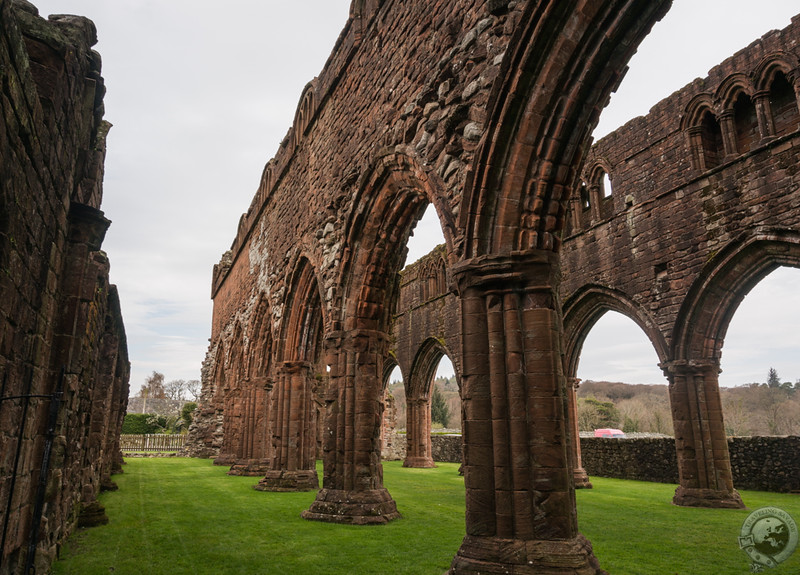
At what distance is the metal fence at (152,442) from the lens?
2536cm

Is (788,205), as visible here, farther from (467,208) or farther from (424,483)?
(424,483)

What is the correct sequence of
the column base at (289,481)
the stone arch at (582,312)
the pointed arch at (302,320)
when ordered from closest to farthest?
the column base at (289,481)
the pointed arch at (302,320)
the stone arch at (582,312)

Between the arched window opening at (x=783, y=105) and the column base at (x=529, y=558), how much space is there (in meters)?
9.13

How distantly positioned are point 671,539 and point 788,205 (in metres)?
6.01

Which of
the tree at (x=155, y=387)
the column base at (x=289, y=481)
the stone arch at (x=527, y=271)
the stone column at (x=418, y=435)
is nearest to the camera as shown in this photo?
the stone arch at (x=527, y=271)

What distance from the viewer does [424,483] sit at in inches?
500

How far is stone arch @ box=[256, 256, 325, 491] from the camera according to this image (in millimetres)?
10273

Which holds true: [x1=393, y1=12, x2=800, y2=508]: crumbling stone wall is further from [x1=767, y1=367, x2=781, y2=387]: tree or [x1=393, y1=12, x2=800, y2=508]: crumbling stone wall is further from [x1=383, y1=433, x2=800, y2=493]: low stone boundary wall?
[x1=767, y1=367, x2=781, y2=387]: tree

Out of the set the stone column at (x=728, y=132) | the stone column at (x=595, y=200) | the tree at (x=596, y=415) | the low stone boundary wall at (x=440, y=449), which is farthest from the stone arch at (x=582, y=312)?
the tree at (x=596, y=415)

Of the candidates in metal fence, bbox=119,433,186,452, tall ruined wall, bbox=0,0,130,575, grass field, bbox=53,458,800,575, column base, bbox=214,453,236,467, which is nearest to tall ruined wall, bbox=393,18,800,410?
grass field, bbox=53,458,800,575

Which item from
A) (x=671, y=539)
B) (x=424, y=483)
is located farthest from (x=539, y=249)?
(x=424, y=483)

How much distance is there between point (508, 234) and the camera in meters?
4.64

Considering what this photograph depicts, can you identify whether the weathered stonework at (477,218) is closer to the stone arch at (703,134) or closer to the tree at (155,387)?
the stone arch at (703,134)

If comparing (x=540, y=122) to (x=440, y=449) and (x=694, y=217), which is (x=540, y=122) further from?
(x=440, y=449)
